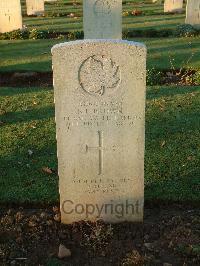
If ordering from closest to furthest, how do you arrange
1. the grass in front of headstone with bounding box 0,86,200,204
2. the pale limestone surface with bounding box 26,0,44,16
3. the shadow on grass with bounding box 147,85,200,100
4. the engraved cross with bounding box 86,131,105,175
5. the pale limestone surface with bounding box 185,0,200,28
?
1. the engraved cross with bounding box 86,131,105,175
2. the grass in front of headstone with bounding box 0,86,200,204
3. the shadow on grass with bounding box 147,85,200,100
4. the pale limestone surface with bounding box 185,0,200,28
5. the pale limestone surface with bounding box 26,0,44,16

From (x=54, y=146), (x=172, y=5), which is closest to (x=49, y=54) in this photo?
(x=54, y=146)

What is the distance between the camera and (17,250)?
429 centimetres

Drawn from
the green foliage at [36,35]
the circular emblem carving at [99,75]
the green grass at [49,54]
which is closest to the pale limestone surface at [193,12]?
the green grass at [49,54]

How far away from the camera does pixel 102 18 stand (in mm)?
11148

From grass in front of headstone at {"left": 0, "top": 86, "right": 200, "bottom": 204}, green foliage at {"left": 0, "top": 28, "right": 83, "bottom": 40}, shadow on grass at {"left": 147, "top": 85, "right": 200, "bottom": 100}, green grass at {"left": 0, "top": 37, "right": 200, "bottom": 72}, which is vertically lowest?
grass in front of headstone at {"left": 0, "top": 86, "right": 200, "bottom": 204}

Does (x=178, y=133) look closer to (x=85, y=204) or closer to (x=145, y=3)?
(x=85, y=204)

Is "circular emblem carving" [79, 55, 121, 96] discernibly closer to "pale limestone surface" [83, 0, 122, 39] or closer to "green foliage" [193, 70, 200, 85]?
"green foliage" [193, 70, 200, 85]

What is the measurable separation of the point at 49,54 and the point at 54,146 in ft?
20.1

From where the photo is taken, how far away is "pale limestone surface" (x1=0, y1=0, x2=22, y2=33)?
14.8 m

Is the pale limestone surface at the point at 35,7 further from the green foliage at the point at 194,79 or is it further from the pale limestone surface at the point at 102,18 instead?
the green foliage at the point at 194,79

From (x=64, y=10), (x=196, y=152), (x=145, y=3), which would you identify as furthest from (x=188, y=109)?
(x=145, y=3)

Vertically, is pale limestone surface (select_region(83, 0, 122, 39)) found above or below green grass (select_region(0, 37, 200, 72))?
above

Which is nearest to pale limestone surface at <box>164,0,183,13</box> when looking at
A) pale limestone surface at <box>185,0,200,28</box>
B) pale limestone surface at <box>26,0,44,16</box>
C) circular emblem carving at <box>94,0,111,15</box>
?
pale limestone surface at <box>185,0,200,28</box>

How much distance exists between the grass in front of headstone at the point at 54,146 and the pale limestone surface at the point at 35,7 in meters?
11.0
